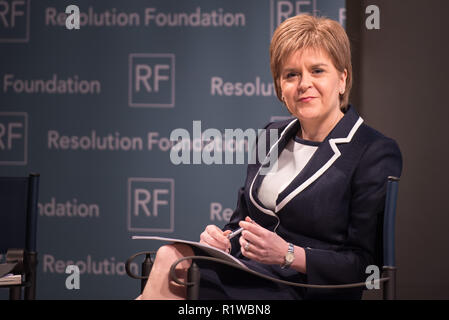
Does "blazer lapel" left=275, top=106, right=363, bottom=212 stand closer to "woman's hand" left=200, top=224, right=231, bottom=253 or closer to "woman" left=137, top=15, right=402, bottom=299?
"woman" left=137, top=15, right=402, bottom=299

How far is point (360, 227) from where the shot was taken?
1.75 metres

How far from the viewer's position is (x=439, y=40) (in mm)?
2834

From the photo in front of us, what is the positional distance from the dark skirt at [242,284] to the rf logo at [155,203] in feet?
4.50

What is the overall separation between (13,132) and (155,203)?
1022 mm

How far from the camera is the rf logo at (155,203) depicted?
316 cm

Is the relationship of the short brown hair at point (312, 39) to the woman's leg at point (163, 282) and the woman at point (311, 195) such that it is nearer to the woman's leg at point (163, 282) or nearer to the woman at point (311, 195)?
the woman at point (311, 195)

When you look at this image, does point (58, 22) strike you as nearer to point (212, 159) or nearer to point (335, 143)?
point (212, 159)

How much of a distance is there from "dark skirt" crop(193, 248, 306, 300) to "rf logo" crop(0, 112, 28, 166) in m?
1.92

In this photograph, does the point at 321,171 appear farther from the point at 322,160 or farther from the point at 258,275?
the point at 258,275

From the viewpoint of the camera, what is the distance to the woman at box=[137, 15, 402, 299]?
5.68ft

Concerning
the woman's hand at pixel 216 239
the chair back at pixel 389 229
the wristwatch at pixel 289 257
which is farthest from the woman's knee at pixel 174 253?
the chair back at pixel 389 229

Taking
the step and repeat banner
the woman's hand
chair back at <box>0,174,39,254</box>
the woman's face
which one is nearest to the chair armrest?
the woman's hand

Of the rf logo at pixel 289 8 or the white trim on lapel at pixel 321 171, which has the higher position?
the rf logo at pixel 289 8
